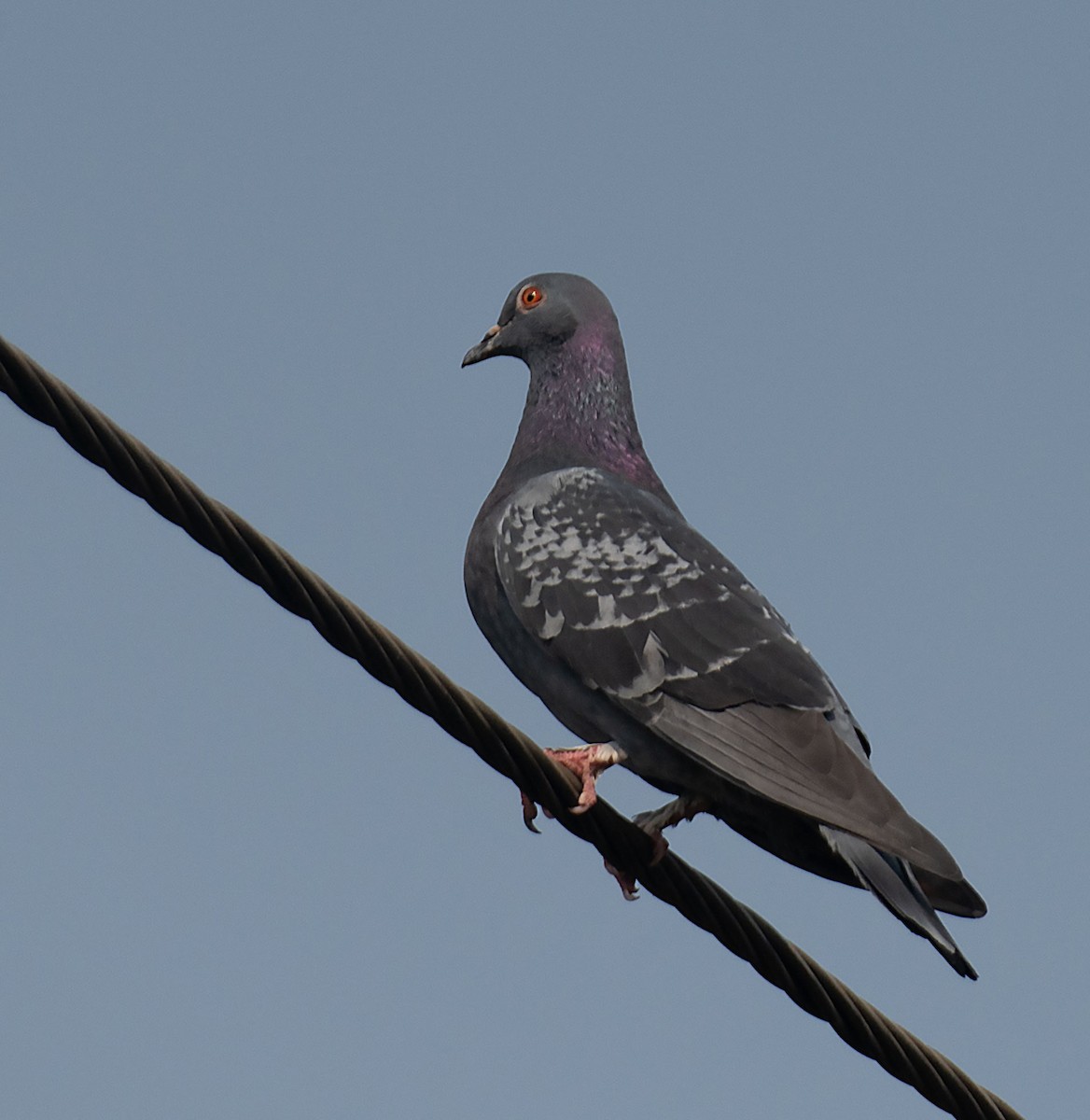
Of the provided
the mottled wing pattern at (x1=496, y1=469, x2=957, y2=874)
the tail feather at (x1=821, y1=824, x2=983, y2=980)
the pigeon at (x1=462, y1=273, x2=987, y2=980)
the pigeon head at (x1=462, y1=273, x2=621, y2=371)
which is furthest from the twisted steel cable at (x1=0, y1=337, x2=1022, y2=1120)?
the pigeon head at (x1=462, y1=273, x2=621, y2=371)

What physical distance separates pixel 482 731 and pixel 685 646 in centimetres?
195

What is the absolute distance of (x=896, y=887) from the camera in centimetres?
517

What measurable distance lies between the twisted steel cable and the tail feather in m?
0.51

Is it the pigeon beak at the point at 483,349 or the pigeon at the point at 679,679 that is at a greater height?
the pigeon beak at the point at 483,349

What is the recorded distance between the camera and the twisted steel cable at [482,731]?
374cm

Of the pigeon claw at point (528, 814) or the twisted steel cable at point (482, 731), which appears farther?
the pigeon claw at point (528, 814)

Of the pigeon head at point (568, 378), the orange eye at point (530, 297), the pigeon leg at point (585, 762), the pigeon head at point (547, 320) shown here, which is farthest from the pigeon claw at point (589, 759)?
the orange eye at point (530, 297)

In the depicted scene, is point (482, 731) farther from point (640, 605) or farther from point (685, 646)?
point (640, 605)

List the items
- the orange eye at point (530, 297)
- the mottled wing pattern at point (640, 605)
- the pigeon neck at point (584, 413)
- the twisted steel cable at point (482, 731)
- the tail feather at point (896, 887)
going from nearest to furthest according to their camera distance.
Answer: the twisted steel cable at point (482, 731) < the tail feather at point (896, 887) < the mottled wing pattern at point (640, 605) < the pigeon neck at point (584, 413) < the orange eye at point (530, 297)

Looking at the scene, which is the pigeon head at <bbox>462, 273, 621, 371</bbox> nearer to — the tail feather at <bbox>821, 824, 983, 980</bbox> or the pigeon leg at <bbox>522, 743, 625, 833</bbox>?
the pigeon leg at <bbox>522, 743, 625, 833</bbox>

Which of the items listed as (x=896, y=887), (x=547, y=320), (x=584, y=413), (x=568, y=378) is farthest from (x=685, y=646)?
(x=547, y=320)

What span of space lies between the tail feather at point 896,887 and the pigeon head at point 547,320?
10.7ft

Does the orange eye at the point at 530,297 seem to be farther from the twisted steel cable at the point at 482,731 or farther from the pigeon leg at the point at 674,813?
the twisted steel cable at the point at 482,731

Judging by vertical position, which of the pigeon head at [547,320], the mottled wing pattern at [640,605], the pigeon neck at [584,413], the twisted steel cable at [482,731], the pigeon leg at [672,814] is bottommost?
the twisted steel cable at [482,731]
